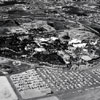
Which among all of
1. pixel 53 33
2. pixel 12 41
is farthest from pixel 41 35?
pixel 12 41

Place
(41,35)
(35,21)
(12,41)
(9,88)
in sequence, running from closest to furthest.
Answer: (9,88), (12,41), (41,35), (35,21)

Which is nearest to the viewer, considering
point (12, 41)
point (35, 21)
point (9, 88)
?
point (9, 88)

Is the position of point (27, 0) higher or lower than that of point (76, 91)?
higher

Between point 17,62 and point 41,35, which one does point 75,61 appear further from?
point 41,35

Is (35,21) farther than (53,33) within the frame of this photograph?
Yes

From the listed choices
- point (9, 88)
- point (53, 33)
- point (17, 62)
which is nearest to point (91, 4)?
point (53, 33)

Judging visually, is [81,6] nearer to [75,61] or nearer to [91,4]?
[91,4]
